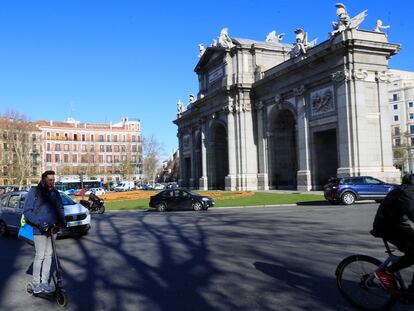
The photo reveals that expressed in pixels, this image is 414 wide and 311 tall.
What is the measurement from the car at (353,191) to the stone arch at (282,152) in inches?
745

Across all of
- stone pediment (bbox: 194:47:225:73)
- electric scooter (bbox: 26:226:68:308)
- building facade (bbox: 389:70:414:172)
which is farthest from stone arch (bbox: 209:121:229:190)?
building facade (bbox: 389:70:414:172)

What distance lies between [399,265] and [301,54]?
32.7m

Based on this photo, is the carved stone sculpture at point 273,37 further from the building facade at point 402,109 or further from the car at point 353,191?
the building facade at point 402,109

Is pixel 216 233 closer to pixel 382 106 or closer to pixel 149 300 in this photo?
pixel 149 300

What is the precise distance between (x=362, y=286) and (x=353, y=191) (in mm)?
18126

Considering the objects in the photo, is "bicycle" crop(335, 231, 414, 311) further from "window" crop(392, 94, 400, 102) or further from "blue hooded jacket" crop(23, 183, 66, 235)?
"window" crop(392, 94, 400, 102)

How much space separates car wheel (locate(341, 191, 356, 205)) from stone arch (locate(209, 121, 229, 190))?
28.7 metres

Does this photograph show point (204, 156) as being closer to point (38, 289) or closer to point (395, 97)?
point (38, 289)

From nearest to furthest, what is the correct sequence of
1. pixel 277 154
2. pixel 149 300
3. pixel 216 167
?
pixel 149 300 < pixel 277 154 < pixel 216 167

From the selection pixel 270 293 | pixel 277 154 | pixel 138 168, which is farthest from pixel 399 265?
pixel 138 168

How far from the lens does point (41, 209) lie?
6047mm

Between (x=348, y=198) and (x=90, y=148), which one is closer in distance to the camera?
(x=348, y=198)

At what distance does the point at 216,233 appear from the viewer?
12.5 meters

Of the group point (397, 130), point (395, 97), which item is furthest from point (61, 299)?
point (395, 97)
